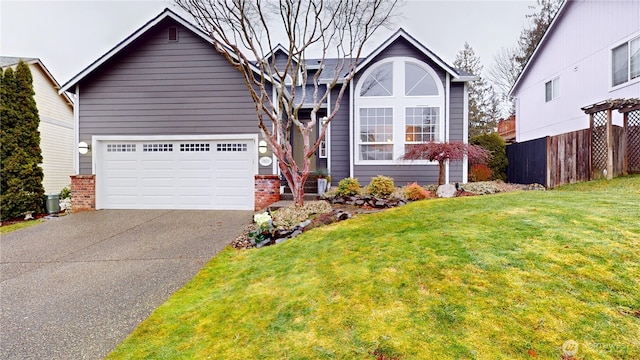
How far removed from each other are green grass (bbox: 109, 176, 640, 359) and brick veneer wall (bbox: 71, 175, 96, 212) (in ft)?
24.6

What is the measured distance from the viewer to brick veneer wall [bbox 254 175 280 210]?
359 inches

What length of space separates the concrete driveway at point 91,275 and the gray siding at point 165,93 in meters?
3.07

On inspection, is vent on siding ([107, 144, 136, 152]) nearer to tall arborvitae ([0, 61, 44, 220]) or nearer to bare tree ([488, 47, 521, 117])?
tall arborvitae ([0, 61, 44, 220])

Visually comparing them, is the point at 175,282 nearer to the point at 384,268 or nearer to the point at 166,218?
the point at 384,268

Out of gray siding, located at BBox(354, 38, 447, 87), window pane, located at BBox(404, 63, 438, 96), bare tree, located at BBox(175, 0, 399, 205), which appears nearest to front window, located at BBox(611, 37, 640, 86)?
gray siding, located at BBox(354, 38, 447, 87)

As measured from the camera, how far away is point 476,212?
5.00 m

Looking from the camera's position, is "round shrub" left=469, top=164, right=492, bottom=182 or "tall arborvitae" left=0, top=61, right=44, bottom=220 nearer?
"tall arborvitae" left=0, top=61, right=44, bottom=220

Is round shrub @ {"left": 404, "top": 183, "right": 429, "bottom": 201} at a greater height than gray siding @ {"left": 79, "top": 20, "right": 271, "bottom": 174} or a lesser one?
lesser

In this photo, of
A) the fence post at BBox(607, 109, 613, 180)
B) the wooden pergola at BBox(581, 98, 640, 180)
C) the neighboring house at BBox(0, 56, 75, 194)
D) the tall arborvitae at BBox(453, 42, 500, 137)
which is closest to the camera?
the wooden pergola at BBox(581, 98, 640, 180)

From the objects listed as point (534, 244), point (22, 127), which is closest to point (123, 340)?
point (534, 244)

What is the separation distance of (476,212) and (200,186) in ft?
25.0

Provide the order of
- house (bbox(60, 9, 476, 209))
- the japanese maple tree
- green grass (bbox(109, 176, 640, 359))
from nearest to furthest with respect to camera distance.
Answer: green grass (bbox(109, 176, 640, 359))
the japanese maple tree
house (bbox(60, 9, 476, 209))

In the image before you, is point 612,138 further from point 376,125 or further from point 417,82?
point 376,125

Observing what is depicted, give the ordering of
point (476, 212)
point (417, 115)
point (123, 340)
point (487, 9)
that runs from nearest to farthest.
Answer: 1. point (123, 340)
2. point (476, 212)
3. point (417, 115)
4. point (487, 9)
